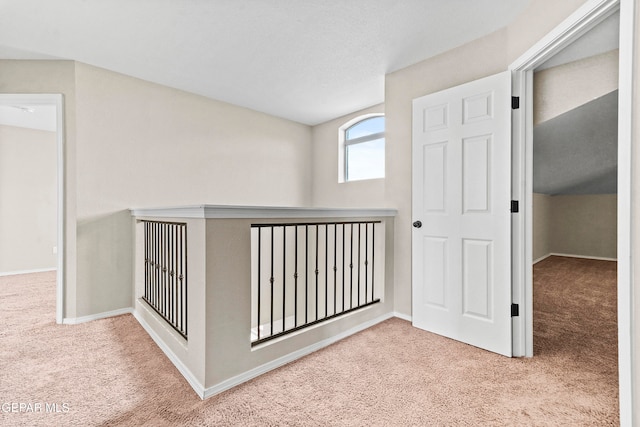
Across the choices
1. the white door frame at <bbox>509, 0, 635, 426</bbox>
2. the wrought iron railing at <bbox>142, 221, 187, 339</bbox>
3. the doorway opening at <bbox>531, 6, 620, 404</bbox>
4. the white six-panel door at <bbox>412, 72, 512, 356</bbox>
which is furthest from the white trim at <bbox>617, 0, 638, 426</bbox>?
the wrought iron railing at <bbox>142, 221, 187, 339</bbox>

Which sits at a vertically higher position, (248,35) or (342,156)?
(248,35)

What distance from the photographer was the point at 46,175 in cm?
491

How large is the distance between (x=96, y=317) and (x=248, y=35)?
286cm

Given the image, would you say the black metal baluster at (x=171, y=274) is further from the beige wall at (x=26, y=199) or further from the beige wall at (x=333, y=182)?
the beige wall at (x=26, y=199)

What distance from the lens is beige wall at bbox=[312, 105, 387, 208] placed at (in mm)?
3920

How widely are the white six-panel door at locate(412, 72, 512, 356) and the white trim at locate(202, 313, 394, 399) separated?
2.01ft

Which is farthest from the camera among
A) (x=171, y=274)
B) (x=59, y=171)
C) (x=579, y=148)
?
(x=579, y=148)

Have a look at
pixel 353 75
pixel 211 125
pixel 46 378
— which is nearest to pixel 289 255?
pixel 211 125

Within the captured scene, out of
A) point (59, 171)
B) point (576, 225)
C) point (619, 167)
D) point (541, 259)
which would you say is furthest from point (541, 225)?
point (59, 171)

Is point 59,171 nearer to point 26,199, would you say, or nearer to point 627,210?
point 26,199

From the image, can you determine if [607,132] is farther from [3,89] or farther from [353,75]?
[3,89]

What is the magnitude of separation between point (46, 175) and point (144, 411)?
5.30 meters

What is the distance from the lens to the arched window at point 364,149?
3973mm

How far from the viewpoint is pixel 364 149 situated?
4.17 metres
